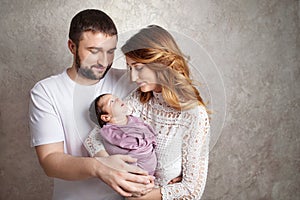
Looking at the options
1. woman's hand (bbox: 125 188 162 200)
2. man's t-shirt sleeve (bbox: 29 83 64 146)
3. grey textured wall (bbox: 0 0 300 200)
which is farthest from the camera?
grey textured wall (bbox: 0 0 300 200)

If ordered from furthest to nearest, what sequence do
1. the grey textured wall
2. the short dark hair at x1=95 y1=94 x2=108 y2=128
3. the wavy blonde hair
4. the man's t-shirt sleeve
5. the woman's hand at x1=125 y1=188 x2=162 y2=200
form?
the grey textured wall, the man's t-shirt sleeve, the woman's hand at x1=125 y1=188 x2=162 y2=200, the short dark hair at x1=95 y1=94 x2=108 y2=128, the wavy blonde hair

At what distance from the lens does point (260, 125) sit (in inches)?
90.7

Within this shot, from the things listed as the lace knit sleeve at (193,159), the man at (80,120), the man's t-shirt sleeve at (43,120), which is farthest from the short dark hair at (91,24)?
the lace knit sleeve at (193,159)

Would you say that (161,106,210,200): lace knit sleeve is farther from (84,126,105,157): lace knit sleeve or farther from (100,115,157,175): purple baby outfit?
(84,126,105,157): lace knit sleeve

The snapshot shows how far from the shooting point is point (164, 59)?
1.22m

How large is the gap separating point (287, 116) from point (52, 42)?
1.20m

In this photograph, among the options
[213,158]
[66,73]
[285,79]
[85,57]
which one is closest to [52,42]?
[66,73]

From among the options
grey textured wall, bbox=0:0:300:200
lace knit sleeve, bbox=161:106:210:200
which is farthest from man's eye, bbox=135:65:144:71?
grey textured wall, bbox=0:0:300:200

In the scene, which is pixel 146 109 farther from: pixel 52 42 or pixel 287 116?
pixel 287 116

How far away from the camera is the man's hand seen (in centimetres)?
130

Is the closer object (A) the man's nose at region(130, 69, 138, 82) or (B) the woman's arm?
(A) the man's nose at region(130, 69, 138, 82)

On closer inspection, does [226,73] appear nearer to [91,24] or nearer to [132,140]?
[91,24]

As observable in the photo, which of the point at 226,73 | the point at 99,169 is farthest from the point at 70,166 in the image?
the point at 226,73

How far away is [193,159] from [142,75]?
0.34m
